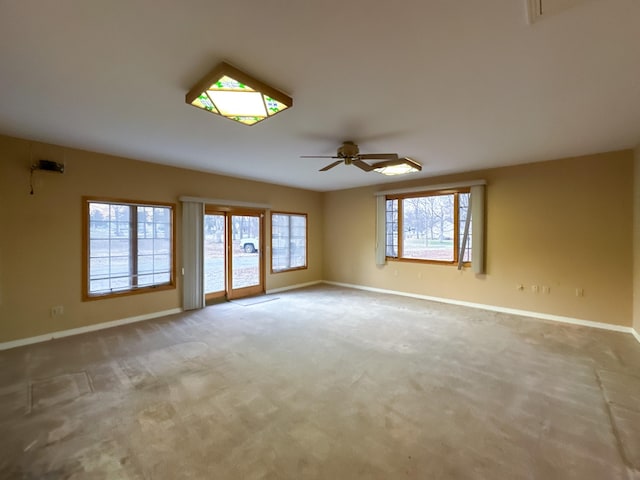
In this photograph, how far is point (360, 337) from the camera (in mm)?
3746

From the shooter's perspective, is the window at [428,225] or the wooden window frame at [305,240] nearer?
the window at [428,225]

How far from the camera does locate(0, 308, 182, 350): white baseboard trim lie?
3.47 meters

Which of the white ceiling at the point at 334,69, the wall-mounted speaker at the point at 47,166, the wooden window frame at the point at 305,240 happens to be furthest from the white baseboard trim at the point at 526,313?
the wall-mounted speaker at the point at 47,166

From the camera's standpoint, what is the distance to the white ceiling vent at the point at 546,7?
4.65ft

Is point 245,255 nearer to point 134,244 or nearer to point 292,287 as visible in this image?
point 292,287

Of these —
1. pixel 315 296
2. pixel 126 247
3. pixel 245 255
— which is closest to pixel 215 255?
pixel 245 255

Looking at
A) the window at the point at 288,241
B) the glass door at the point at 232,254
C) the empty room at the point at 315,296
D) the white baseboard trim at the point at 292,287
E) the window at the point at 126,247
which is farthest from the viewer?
the window at the point at 288,241

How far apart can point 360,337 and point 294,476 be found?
2.25 metres

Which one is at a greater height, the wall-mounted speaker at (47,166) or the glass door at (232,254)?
the wall-mounted speaker at (47,166)

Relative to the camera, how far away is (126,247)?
4.45m

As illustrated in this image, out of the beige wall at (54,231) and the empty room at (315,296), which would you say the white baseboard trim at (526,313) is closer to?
the empty room at (315,296)

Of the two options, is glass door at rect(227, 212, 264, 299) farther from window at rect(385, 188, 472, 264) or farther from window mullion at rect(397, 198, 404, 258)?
window mullion at rect(397, 198, 404, 258)

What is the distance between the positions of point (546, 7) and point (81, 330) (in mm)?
5904

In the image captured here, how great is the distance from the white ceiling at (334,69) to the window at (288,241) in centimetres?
327
